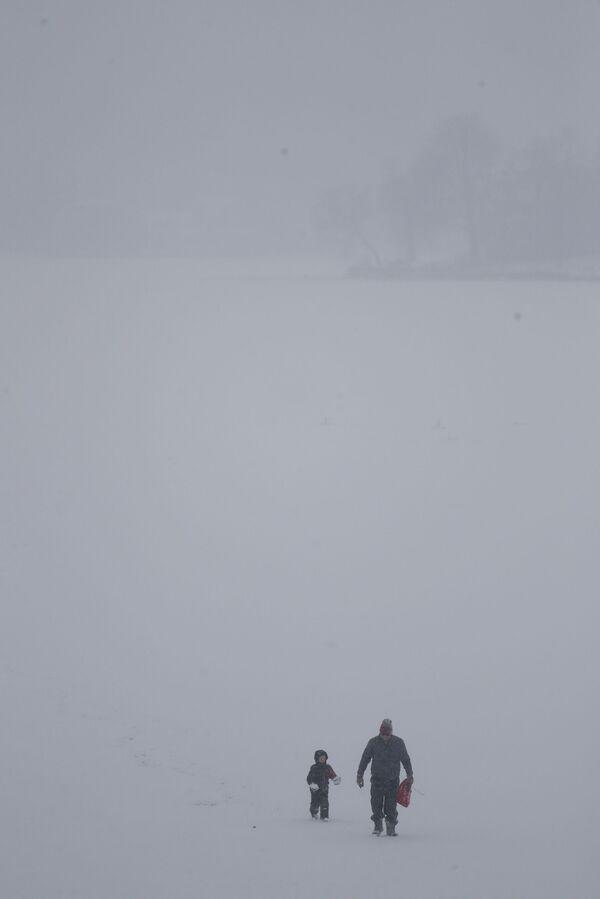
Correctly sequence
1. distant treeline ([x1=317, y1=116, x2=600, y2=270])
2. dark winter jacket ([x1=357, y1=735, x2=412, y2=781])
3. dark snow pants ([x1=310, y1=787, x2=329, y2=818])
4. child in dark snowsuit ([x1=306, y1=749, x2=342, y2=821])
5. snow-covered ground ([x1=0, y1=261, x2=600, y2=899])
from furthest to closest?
distant treeline ([x1=317, y1=116, x2=600, y2=270]) → dark snow pants ([x1=310, y1=787, x2=329, y2=818]) → child in dark snowsuit ([x1=306, y1=749, x2=342, y2=821]) → dark winter jacket ([x1=357, y1=735, x2=412, y2=781]) → snow-covered ground ([x1=0, y1=261, x2=600, y2=899])

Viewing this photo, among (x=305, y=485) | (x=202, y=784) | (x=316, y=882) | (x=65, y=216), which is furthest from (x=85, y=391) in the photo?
(x=65, y=216)

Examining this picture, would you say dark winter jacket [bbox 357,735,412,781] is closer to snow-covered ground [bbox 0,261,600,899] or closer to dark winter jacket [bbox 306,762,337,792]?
dark winter jacket [bbox 306,762,337,792]

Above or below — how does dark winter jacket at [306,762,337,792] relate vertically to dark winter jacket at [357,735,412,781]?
below

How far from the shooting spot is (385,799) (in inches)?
345

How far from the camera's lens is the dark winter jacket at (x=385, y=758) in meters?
8.62

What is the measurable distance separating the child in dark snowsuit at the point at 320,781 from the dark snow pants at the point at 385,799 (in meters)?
0.36

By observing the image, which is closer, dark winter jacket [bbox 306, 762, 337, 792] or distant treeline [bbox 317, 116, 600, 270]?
dark winter jacket [bbox 306, 762, 337, 792]

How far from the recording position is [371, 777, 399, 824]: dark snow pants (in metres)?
8.70

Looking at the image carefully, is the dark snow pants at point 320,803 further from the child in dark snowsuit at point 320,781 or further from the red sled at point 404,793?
the red sled at point 404,793

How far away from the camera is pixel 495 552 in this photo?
18.7m

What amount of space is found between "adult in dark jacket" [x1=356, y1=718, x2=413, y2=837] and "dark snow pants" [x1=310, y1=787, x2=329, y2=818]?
0.51 m

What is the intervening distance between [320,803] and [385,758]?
931 millimetres

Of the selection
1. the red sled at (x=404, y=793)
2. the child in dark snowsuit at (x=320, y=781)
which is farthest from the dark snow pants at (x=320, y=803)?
the red sled at (x=404, y=793)

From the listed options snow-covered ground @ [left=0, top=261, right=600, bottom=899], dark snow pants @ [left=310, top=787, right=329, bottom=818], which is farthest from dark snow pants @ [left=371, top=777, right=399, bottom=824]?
dark snow pants @ [left=310, top=787, right=329, bottom=818]
